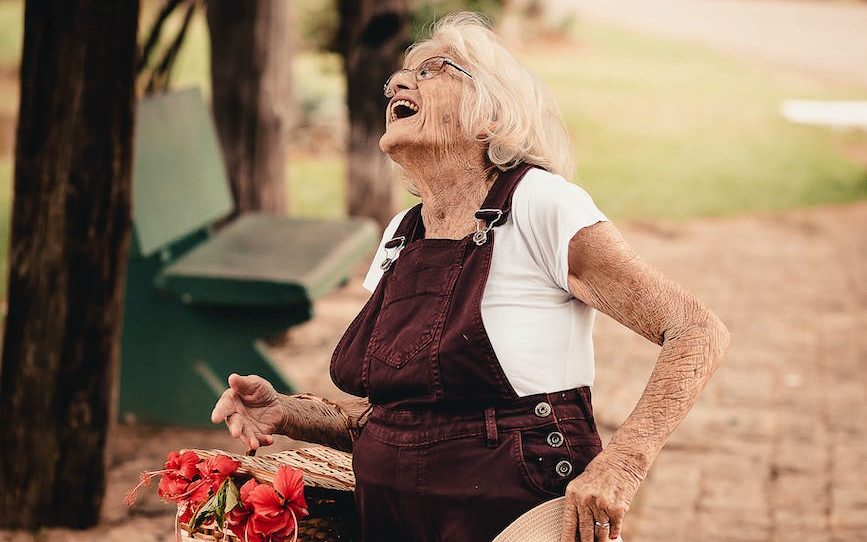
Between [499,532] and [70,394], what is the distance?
228 cm

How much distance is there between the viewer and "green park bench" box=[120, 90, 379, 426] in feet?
16.4

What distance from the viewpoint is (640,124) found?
1478 centimetres

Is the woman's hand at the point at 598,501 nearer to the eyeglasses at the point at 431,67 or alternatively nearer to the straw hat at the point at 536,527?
the straw hat at the point at 536,527

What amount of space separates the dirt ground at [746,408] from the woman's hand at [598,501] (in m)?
2.33

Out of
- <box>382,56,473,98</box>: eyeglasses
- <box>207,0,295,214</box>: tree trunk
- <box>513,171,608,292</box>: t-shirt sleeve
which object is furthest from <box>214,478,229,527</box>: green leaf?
<box>207,0,295,214</box>: tree trunk

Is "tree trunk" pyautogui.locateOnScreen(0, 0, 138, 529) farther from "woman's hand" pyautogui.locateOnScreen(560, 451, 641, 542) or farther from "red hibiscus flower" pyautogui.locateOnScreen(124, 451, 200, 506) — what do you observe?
"woman's hand" pyautogui.locateOnScreen(560, 451, 641, 542)

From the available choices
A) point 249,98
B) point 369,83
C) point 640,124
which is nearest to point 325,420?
point 249,98

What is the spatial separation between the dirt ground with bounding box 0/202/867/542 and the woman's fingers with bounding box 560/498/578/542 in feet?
7.67

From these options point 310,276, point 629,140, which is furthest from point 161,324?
point 629,140

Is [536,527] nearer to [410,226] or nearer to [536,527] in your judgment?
[536,527]

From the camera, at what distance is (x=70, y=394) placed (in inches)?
158

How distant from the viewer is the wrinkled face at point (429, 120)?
228 centimetres

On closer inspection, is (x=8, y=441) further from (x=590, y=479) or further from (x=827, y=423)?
(x=827, y=423)

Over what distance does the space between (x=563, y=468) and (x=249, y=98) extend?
15.7 feet
